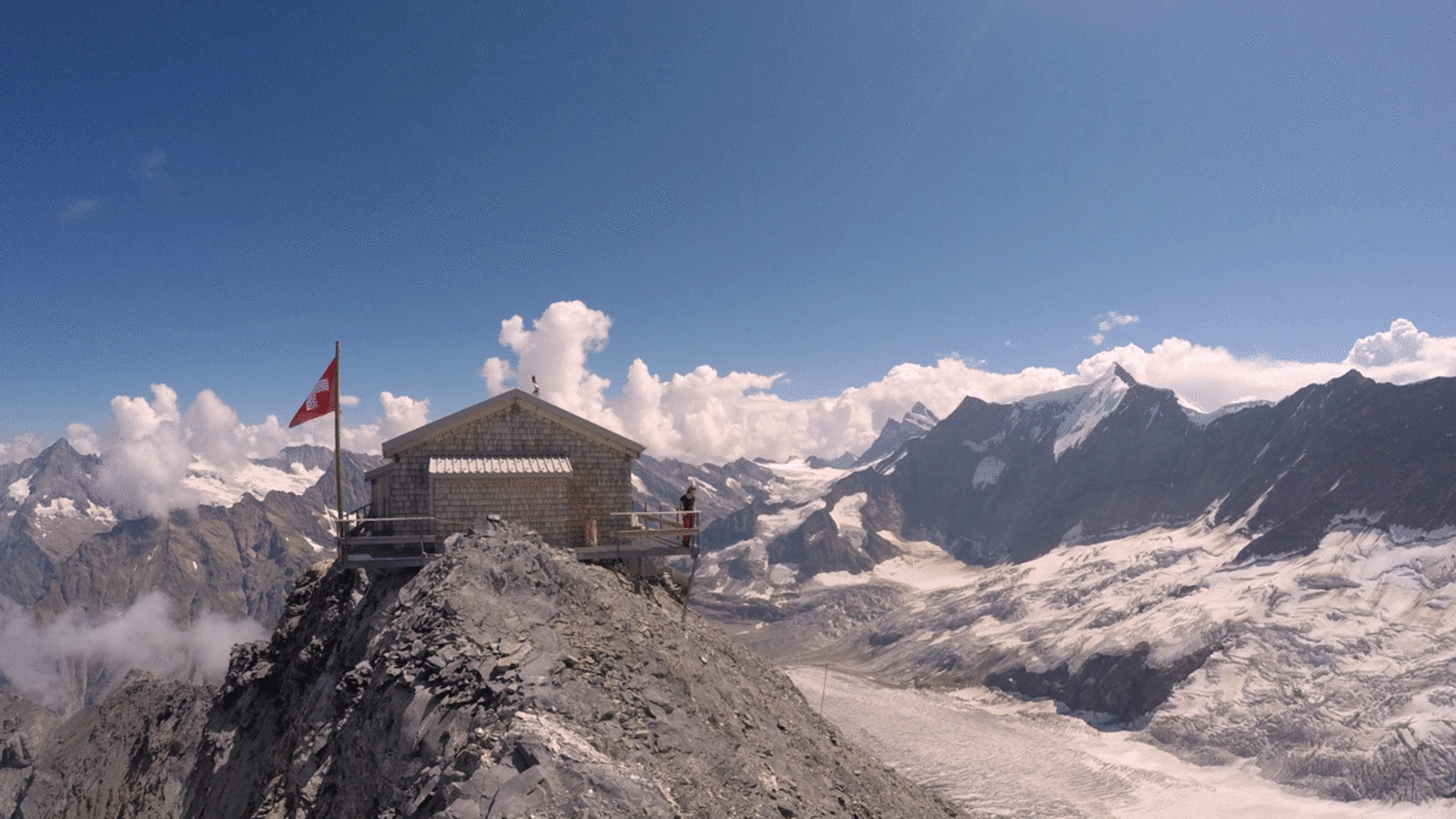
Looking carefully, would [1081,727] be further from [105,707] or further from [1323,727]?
[105,707]

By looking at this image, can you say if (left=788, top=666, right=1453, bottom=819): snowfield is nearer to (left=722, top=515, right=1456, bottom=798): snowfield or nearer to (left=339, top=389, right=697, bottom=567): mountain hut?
(left=722, top=515, right=1456, bottom=798): snowfield

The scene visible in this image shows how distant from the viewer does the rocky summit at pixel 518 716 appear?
42.9 ft

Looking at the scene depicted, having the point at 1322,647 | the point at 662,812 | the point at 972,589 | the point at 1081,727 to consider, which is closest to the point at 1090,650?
the point at 1081,727

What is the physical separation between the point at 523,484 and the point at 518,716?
13.1 m

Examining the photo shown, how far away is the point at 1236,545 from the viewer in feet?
502

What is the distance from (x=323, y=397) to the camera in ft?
82.7

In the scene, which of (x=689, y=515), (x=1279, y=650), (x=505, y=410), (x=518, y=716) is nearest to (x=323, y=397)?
(x=505, y=410)

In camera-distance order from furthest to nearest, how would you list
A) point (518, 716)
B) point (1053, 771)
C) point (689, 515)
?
point (1053, 771) → point (689, 515) → point (518, 716)

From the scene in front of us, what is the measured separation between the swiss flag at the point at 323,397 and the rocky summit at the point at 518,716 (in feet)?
19.9

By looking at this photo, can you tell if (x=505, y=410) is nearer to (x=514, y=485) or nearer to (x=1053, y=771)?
(x=514, y=485)

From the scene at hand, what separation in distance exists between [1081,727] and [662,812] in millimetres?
124722

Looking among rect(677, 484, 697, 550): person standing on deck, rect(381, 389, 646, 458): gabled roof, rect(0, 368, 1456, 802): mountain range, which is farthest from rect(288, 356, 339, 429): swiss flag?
rect(0, 368, 1456, 802): mountain range

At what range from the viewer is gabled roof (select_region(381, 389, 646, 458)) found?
25.6 metres

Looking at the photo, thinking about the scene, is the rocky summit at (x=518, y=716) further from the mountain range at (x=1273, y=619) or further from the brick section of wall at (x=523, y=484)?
the mountain range at (x=1273, y=619)
